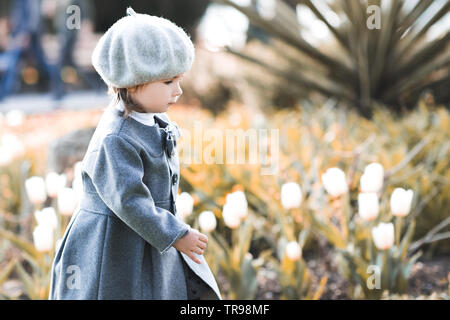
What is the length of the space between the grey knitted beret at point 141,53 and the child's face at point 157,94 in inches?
1.1

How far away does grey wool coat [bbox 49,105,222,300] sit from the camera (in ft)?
4.02

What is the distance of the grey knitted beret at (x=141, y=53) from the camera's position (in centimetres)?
123

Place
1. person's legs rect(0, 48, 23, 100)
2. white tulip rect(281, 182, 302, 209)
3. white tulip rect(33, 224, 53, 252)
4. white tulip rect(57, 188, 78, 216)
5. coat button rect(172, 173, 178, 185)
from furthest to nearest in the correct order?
person's legs rect(0, 48, 23, 100) → white tulip rect(281, 182, 302, 209) → white tulip rect(57, 188, 78, 216) → white tulip rect(33, 224, 53, 252) → coat button rect(172, 173, 178, 185)

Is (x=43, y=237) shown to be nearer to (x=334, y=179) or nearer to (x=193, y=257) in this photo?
(x=193, y=257)

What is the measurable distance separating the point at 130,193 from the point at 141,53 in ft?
1.01

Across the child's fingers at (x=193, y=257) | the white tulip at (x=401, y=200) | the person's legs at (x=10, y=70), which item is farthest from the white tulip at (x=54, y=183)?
the person's legs at (x=10, y=70)

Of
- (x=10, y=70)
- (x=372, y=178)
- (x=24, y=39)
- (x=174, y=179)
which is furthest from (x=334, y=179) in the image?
(x=24, y=39)

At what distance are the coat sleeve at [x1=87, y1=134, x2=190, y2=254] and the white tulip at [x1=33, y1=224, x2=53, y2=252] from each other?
509 mm

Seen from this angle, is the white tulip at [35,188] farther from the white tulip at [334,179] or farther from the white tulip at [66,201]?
the white tulip at [334,179]

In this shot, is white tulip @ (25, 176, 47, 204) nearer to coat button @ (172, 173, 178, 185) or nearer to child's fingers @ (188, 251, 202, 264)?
coat button @ (172, 173, 178, 185)

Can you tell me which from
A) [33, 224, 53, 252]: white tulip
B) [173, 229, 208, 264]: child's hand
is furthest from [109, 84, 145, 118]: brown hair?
[33, 224, 53, 252]: white tulip

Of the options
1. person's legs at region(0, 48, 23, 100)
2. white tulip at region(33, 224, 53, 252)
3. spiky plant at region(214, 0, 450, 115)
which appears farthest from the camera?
person's legs at region(0, 48, 23, 100)
